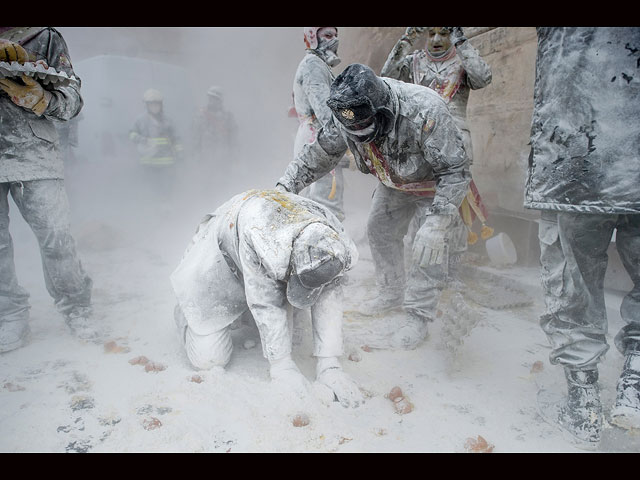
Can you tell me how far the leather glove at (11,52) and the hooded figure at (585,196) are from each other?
237 cm

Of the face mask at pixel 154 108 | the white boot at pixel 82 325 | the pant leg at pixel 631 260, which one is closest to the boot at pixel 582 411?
the pant leg at pixel 631 260

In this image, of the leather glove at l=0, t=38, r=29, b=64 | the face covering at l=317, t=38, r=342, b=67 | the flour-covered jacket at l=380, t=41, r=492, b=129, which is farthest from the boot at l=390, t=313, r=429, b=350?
Answer: the leather glove at l=0, t=38, r=29, b=64

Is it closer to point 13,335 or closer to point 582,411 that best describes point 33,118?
point 13,335

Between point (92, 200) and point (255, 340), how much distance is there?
5773mm

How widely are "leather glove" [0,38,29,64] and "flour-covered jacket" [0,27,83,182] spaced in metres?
0.15

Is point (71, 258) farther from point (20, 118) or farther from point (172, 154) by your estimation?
point (172, 154)

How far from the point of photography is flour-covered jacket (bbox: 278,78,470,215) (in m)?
2.11

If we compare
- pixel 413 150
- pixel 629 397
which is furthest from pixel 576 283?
pixel 413 150

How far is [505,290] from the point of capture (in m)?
3.53

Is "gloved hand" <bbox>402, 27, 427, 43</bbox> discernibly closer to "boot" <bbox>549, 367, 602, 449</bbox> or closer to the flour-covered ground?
the flour-covered ground

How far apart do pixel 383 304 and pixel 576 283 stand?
1471mm

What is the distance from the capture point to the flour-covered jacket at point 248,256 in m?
1.90

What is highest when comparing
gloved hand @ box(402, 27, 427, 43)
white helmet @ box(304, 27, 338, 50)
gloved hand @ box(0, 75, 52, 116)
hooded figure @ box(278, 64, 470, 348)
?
white helmet @ box(304, 27, 338, 50)

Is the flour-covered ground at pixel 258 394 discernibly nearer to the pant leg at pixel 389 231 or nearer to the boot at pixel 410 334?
the boot at pixel 410 334
